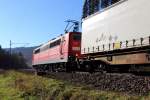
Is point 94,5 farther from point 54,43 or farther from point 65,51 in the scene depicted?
point 54,43

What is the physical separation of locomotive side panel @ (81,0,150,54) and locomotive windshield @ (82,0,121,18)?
26 cm

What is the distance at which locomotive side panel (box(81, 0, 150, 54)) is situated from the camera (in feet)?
49.8

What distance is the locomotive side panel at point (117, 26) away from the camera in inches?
597

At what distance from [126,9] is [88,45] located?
5.35 meters

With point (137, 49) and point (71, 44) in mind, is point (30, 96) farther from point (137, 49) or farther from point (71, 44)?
point (71, 44)

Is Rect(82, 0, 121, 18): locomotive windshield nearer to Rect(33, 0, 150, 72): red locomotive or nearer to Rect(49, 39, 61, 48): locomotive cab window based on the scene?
Rect(33, 0, 150, 72): red locomotive

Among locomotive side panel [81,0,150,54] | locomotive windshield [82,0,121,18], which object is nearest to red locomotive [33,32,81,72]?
locomotive windshield [82,0,121,18]

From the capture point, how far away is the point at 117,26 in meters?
17.6

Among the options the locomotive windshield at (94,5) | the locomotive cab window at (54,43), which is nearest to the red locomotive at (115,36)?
the locomotive windshield at (94,5)

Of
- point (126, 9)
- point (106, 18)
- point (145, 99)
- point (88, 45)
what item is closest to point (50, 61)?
point (88, 45)

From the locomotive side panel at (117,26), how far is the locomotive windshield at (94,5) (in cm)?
26

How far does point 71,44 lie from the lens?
101 feet

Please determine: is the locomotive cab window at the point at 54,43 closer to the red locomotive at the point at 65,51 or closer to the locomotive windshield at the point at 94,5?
the red locomotive at the point at 65,51

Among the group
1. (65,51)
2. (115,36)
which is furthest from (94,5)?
(65,51)
